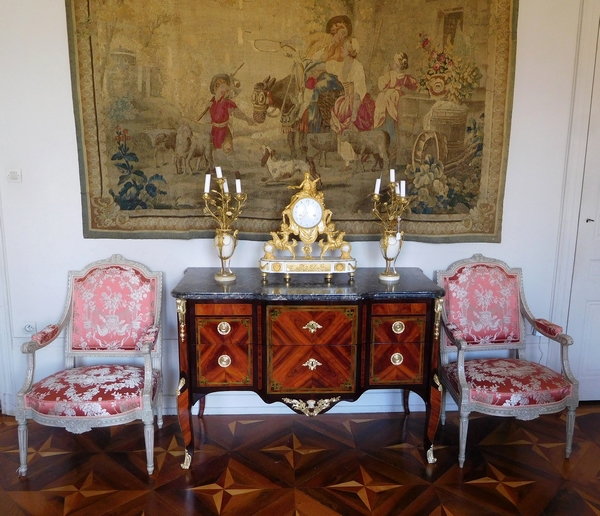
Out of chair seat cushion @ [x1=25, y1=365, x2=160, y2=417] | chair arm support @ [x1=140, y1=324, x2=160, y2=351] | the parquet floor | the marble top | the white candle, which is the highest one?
the white candle

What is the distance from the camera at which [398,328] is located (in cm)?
268

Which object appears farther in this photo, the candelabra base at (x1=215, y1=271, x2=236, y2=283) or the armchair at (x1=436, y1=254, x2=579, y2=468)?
the candelabra base at (x1=215, y1=271, x2=236, y2=283)

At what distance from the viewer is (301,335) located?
2.65m

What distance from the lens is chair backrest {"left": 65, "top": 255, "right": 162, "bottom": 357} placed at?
9.67 ft

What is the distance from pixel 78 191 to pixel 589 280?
3.41 meters

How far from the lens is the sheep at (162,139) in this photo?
9.66 ft

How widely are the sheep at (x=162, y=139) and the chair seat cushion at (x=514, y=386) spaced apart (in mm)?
2178

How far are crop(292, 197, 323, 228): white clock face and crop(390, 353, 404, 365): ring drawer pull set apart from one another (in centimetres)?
87

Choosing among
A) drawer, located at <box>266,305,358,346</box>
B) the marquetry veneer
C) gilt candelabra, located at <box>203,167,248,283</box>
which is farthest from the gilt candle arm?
drawer, located at <box>266,305,358,346</box>

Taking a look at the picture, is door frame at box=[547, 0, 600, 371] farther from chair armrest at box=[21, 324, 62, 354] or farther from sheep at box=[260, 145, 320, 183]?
chair armrest at box=[21, 324, 62, 354]

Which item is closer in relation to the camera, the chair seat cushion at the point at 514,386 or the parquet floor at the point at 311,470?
the parquet floor at the point at 311,470

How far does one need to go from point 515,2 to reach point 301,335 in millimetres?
2345

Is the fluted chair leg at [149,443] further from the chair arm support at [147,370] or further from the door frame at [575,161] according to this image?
the door frame at [575,161]

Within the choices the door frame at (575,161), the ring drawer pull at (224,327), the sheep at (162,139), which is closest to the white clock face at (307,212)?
the ring drawer pull at (224,327)
